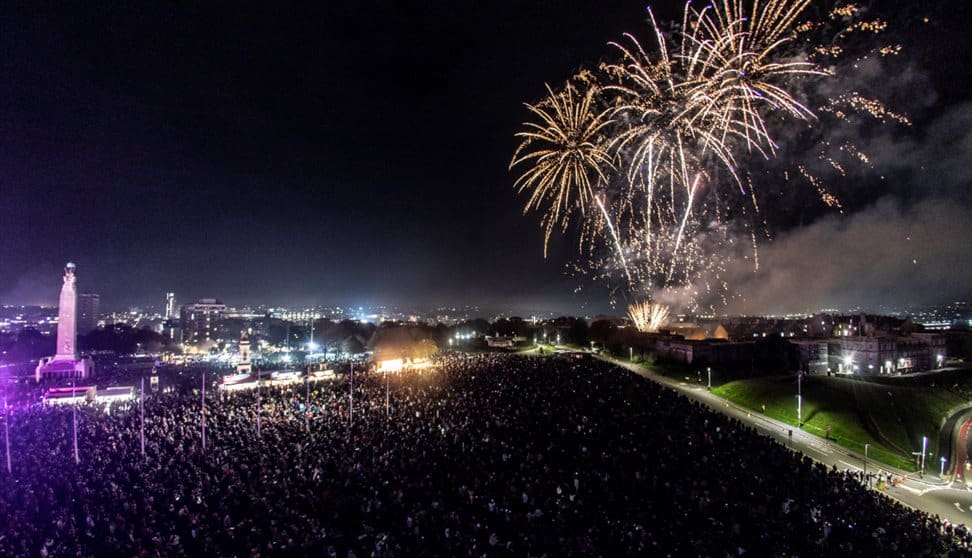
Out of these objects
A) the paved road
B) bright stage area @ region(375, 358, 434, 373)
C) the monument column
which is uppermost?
the monument column

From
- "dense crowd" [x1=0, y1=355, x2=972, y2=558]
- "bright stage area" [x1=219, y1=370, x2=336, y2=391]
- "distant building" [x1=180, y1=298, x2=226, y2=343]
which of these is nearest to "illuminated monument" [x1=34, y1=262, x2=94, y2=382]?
"bright stage area" [x1=219, y1=370, x2=336, y2=391]

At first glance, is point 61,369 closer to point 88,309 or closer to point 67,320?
point 67,320

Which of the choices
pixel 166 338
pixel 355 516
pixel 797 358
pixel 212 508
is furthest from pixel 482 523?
pixel 166 338

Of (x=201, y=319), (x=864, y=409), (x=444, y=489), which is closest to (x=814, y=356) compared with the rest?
(x=864, y=409)

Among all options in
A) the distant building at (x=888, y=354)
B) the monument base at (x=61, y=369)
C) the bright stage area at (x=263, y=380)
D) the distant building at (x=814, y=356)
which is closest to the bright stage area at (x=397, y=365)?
the bright stage area at (x=263, y=380)

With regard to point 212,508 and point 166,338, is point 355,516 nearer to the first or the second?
point 212,508

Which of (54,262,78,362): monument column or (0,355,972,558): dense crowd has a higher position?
(54,262,78,362): monument column

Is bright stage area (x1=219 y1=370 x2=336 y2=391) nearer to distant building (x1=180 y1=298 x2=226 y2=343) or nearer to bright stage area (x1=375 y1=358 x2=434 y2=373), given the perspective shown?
→ bright stage area (x1=375 y1=358 x2=434 y2=373)
